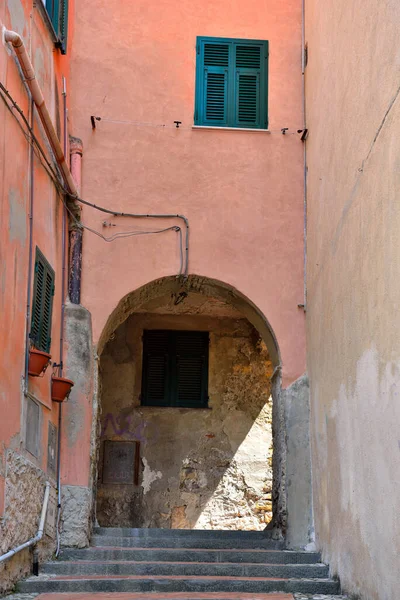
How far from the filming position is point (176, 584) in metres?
7.20

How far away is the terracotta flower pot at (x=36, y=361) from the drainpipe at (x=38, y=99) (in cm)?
213

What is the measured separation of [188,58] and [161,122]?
0.87 meters

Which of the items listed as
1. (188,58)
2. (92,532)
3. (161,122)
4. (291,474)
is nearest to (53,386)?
(92,532)

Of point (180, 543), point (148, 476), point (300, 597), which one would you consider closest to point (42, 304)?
point (180, 543)

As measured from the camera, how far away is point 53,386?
850 cm

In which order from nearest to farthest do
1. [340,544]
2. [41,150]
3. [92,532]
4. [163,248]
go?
[340,544], [41,150], [92,532], [163,248]

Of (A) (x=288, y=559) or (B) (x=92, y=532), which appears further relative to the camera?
(B) (x=92, y=532)

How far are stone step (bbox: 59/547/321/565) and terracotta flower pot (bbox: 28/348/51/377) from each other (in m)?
2.02

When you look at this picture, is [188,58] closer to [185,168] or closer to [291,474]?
[185,168]

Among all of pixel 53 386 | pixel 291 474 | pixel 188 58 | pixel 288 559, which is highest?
pixel 188 58

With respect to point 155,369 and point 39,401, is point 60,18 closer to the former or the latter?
point 39,401

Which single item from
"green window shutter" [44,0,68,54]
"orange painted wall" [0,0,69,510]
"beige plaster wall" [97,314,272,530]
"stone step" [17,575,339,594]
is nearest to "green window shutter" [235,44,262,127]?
"green window shutter" [44,0,68,54]

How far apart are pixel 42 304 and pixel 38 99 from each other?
6.00 feet

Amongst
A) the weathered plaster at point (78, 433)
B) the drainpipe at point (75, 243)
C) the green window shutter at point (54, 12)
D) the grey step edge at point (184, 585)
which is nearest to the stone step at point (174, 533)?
the weathered plaster at point (78, 433)
